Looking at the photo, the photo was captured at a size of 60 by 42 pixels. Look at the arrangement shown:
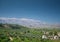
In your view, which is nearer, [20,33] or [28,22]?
[20,33]

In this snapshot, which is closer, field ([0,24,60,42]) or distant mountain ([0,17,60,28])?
field ([0,24,60,42])

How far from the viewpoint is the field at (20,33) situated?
2500 mm

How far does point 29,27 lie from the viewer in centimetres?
271

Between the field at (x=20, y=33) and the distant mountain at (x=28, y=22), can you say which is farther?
the distant mountain at (x=28, y=22)

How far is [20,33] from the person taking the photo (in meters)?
2.61

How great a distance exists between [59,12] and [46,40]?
620 mm

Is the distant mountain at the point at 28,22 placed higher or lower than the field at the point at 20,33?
higher

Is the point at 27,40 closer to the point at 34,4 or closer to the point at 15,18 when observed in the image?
the point at 15,18

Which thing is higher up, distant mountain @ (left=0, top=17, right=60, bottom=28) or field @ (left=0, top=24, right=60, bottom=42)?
distant mountain @ (left=0, top=17, right=60, bottom=28)

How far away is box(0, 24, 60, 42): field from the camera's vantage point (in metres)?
2.50

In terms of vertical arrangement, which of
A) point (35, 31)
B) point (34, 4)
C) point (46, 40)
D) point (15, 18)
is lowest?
point (46, 40)

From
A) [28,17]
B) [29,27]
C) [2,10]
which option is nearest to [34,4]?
[28,17]

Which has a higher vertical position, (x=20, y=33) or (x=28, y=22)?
(x=28, y=22)

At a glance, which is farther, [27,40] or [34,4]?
[34,4]
